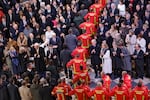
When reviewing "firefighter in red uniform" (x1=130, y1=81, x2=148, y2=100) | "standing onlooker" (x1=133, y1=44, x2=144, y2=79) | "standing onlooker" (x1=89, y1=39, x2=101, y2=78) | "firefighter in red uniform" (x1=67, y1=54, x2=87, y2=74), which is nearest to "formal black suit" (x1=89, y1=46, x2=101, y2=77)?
"standing onlooker" (x1=89, y1=39, x2=101, y2=78)

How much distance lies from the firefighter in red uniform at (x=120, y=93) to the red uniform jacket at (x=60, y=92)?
4.83 feet

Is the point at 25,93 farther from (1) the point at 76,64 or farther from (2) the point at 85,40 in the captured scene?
(2) the point at 85,40

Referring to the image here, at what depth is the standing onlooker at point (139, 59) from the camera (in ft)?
56.6

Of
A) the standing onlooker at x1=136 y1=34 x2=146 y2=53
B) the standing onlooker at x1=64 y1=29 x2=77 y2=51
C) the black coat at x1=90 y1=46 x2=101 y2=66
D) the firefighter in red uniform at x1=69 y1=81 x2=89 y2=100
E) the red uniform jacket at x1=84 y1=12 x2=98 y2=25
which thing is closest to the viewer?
the firefighter in red uniform at x1=69 y1=81 x2=89 y2=100

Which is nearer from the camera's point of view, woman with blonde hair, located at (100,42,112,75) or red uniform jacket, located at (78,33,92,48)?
woman with blonde hair, located at (100,42,112,75)

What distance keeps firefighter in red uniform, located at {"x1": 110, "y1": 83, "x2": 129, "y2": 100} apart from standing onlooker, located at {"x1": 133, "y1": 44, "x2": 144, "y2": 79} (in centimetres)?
284

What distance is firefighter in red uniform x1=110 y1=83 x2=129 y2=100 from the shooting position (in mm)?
14656

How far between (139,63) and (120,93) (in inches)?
120

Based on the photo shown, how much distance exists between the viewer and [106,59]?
57.8 feet

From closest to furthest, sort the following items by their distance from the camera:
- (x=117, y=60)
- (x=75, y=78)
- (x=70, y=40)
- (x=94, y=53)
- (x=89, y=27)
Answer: (x=75, y=78), (x=117, y=60), (x=94, y=53), (x=70, y=40), (x=89, y=27)

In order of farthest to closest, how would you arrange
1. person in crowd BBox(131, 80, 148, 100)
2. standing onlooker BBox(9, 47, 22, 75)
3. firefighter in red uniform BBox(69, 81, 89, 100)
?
standing onlooker BBox(9, 47, 22, 75) → firefighter in red uniform BBox(69, 81, 89, 100) → person in crowd BBox(131, 80, 148, 100)

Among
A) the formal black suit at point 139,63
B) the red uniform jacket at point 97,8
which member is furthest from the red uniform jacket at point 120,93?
the red uniform jacket at point 97,8

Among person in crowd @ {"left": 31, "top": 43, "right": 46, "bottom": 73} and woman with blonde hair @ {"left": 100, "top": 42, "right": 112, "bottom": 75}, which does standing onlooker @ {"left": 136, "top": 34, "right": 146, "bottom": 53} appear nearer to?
woman with blonde hair @ {"left": 100, "top": 42, "right": 112, "bottom": 75}

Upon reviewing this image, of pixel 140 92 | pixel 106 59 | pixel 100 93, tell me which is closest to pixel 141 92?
pixel 140 92
